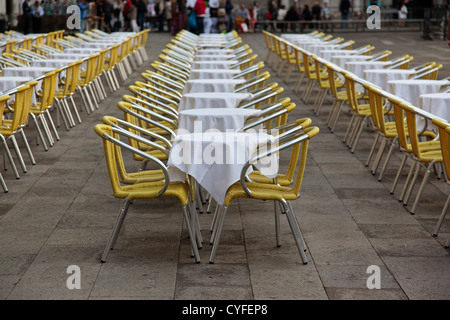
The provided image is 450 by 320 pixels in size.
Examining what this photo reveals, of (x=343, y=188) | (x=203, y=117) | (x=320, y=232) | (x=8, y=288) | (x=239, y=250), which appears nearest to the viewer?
(x=8, y=288)

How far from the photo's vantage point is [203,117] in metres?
5.91

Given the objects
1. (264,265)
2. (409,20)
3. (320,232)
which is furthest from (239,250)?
(409,20)

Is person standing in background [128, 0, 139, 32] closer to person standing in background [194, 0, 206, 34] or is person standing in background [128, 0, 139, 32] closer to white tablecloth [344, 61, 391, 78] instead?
person standing in background [194, 0, 206, 34]

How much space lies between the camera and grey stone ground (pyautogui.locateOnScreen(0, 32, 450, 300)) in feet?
13.9

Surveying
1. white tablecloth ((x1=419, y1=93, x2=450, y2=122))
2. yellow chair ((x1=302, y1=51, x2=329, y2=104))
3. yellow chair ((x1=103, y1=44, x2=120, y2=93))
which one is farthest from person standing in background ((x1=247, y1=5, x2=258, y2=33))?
white tablecloth ((x1=419, y1=93, x2=450, y2=122))

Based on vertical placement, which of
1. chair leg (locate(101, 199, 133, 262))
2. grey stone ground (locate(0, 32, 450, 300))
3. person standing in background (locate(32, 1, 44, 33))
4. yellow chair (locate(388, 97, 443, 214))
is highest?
person standing in background (locate(32, 1, 44, 33))

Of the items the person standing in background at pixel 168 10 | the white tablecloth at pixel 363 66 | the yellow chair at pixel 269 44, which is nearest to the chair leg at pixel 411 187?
the white tablecloth at pixel 363 66

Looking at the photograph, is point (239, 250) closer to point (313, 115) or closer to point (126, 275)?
point (126, 275)

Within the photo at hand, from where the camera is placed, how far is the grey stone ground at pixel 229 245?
4238 mm

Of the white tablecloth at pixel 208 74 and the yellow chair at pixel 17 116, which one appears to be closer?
the yellow chair at pixel 17 116

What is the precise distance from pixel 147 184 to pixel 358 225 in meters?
1.67

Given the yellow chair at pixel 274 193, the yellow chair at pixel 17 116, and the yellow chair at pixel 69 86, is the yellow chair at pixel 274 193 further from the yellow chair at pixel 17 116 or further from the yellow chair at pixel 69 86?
the yellow chair at pixel 69 86

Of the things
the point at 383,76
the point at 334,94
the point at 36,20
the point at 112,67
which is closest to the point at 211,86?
the point at 334,94

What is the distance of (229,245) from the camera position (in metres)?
5.07
